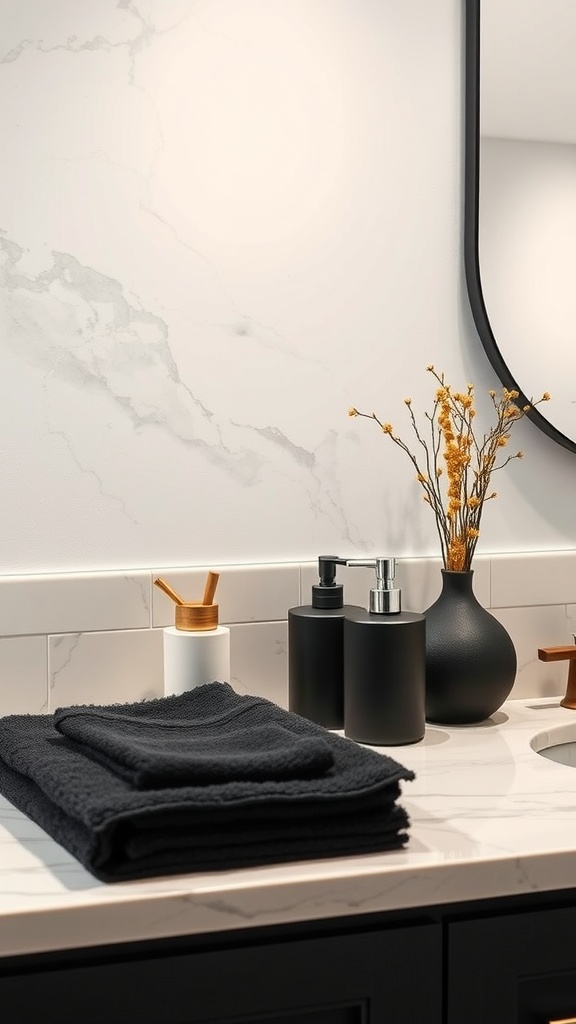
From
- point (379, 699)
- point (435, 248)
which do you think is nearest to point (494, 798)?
point (379, 699)

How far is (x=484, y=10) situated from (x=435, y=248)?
1.05ft

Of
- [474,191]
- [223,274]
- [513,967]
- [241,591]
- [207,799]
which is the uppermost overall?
[474,191]

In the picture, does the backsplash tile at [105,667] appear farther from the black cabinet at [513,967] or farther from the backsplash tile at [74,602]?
the black cabinet at [513,967]

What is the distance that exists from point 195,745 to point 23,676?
1.26 ft

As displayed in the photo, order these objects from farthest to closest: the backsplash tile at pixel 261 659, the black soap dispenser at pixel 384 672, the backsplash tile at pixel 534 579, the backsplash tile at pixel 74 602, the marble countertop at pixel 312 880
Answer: the backsplash tile at pixel 534 579, the backsplash tile at pixel 261 659, the backsplash tile at pixel 74 602, the black soap dispenser at pixel 384 672, the marble countertop at pixel 312 880

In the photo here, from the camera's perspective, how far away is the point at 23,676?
125cm

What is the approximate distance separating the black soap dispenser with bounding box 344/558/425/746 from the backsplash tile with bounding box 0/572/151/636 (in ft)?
0.90

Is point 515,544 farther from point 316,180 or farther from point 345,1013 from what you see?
point 345,1013

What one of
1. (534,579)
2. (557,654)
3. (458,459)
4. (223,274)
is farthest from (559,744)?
(223,274)

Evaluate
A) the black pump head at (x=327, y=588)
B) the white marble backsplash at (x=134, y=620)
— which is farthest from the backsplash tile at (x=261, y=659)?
the black pump head at (x=327, y=588)

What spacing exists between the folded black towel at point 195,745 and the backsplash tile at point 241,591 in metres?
0.21

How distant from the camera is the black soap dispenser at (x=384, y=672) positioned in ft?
3.71

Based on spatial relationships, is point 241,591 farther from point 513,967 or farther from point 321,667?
point 513,967

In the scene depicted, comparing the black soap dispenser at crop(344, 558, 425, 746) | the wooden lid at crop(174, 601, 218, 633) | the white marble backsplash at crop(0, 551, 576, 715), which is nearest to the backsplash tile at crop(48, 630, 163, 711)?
the white marble backsplash at crop(0, 551, 576, 715)
